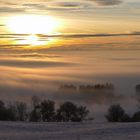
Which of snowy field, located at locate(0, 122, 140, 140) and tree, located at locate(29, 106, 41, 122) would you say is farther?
tree, located at locate(29, 106, 41, 122)

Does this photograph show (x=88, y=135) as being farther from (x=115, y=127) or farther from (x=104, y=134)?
(x=115, y=127)

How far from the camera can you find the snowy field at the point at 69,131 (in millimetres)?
12930

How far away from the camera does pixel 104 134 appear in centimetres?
1334

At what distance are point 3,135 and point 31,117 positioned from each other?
8929 mm

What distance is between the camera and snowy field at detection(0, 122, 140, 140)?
42.4 ft

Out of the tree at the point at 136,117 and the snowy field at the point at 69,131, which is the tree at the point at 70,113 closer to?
the tree at the point at 136,117

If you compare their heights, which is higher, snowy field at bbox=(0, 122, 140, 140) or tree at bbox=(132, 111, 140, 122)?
tree at bbox=(132, 111, 140, 122)

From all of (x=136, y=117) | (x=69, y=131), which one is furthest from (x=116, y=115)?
(x=69, y=131)

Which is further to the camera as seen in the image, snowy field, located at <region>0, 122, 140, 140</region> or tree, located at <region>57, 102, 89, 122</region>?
tree, located at <region>57, 102, 89, 122</region>

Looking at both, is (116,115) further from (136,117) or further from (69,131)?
(69,131)

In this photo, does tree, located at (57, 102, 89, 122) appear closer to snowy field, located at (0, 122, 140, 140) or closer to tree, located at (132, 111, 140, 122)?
tree, located at (132, 111, 140, 122)

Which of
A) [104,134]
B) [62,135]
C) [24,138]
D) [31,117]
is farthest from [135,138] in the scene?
[31,117]

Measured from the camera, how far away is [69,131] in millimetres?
13953

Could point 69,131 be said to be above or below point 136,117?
below
